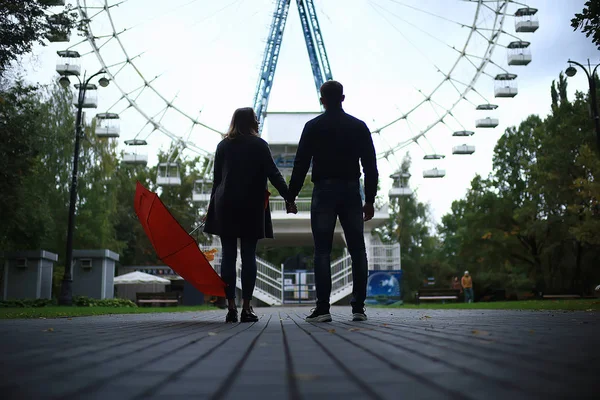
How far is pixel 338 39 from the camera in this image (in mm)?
34781

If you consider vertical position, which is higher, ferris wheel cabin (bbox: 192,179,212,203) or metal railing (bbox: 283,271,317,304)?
ferris wheel cabin (bbox: 192,179,212,203)

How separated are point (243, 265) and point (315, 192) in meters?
1.06

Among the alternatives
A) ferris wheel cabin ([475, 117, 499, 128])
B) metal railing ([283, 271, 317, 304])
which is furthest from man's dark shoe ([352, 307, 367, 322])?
ferris wheel cabin ([475, 117, 499, 128])

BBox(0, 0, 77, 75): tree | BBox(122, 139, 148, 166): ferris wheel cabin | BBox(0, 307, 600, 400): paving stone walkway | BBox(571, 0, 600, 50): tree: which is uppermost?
BBox(122, 139, 148, 166): ferris wheel cabin

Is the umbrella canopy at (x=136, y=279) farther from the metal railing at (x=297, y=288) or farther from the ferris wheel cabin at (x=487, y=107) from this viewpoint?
the ferris wheel cabin at (x=487, y=107)

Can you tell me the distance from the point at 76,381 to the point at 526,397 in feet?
4.68

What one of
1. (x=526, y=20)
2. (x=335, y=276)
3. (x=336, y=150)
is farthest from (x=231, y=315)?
(x=526, y=20)

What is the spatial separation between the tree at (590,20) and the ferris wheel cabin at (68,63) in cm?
2253

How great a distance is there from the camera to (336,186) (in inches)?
250

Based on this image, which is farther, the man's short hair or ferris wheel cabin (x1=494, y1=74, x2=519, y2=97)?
ferris wheel cabin (x1=494, y1=74, x2=519, y2=97)

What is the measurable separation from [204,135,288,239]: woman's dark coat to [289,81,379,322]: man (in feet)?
1.30

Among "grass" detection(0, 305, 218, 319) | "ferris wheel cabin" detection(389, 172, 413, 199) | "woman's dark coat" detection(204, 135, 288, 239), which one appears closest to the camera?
"woman's dark coat" detection(204, 135, 288, 239)

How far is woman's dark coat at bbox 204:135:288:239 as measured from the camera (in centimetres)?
650

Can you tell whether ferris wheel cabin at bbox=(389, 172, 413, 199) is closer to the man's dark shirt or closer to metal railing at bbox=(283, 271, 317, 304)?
metal railing at bbox=(283, 271, 317, 304)
